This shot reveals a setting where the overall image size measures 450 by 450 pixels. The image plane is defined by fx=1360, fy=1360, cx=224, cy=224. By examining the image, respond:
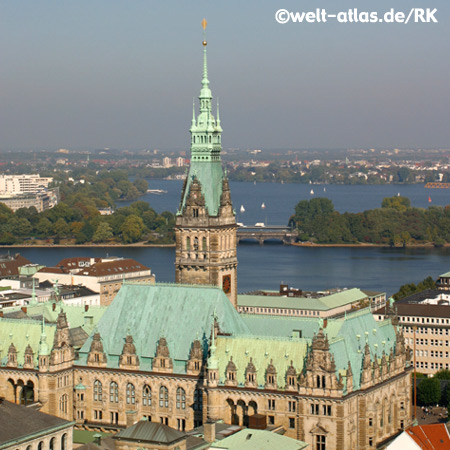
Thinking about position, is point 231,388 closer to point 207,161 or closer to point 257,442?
point 257,442

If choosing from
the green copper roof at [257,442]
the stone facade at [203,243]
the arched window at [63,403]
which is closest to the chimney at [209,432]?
the green copper roof at [257,442]

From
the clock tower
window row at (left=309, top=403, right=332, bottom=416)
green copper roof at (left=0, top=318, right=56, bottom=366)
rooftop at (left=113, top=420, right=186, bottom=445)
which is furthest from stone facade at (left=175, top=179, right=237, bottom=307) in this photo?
rooftop at (left=113, top=420, right=186, bottom=445)

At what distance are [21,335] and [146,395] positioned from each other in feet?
26.5

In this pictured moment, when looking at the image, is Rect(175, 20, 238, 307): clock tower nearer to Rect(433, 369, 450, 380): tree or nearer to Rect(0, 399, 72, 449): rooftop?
Rect(433, 369, 450, 380): tree

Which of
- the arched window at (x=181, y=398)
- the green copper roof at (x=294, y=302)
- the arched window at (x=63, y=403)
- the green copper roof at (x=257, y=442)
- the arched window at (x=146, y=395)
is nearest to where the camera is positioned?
the green copper roof at (x=257, y=442)

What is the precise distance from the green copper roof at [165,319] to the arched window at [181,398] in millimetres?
963

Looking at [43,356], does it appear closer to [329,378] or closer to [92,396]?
[92,396]

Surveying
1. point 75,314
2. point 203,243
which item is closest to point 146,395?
point 75,314

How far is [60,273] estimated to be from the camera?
431ft

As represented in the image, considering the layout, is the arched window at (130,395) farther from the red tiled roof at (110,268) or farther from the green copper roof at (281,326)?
the red tiled roof at (110,268)

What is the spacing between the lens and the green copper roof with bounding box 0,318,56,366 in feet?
227

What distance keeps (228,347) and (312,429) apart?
6089mm

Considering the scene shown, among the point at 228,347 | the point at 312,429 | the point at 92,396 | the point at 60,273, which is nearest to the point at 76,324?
the point at 92,396

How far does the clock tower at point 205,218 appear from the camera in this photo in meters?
76.0
